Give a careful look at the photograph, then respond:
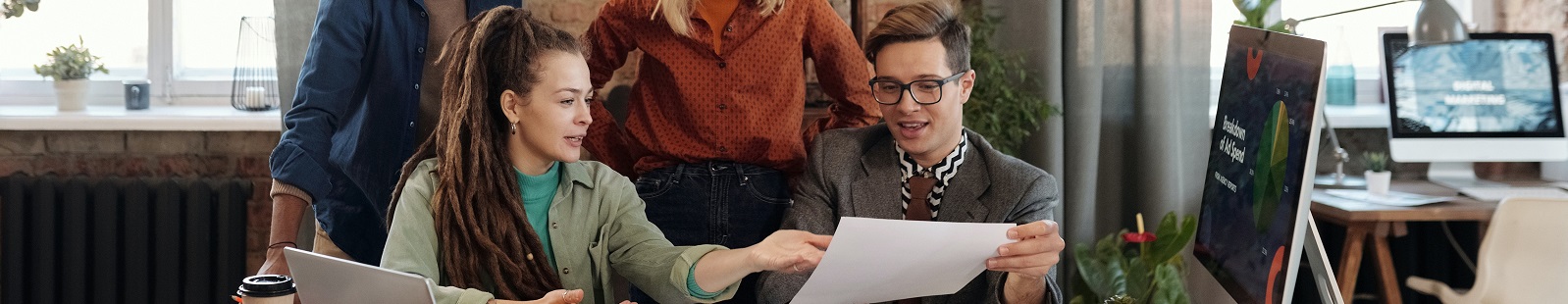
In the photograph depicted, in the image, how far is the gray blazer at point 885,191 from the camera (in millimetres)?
2021

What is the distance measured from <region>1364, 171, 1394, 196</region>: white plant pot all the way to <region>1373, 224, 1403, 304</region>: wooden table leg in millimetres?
121

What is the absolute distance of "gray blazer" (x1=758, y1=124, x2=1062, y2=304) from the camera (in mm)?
2021

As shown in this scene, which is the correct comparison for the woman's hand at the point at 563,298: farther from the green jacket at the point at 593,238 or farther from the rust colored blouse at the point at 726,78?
the rust colored blouse at the point at 726,78

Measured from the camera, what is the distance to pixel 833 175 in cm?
212

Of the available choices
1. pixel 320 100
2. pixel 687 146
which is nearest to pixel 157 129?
pixel 320 100

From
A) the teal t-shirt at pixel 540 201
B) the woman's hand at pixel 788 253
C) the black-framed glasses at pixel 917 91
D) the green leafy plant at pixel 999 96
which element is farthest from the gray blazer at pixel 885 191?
the green leafy plant at pixel 999 96

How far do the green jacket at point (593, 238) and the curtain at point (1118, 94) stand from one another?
1413mm

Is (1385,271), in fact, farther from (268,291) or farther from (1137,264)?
(268,291)

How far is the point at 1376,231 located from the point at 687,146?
182 centimetres

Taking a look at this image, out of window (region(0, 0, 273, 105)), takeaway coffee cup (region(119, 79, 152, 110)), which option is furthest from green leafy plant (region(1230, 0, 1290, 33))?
takeaway coffee cup (region(119, 79, 152, 110))

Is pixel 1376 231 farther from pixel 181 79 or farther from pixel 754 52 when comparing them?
pixel 181 79

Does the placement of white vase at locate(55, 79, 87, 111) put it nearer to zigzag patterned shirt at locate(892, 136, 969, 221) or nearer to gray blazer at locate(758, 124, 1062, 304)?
gray blazer at locate(758, 124, 1062, 304)

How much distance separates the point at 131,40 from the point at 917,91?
8.88ft

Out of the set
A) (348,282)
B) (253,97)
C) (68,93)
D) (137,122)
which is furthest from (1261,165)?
(68,93)
